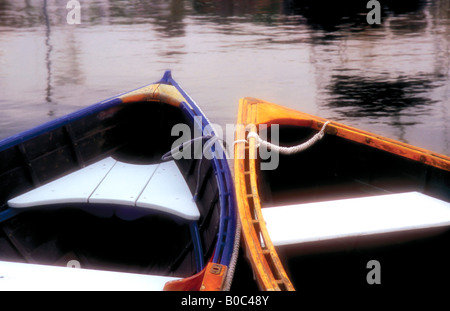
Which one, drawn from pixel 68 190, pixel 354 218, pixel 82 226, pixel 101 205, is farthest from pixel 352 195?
pixel 68 190

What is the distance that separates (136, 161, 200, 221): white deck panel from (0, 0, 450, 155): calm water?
5227 millimetres

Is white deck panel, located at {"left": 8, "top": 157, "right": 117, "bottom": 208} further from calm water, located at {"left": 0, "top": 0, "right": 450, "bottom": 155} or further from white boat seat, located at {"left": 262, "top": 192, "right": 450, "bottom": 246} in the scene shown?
calm water, located at {"left": 0, "top": 0, "right": 450, "bottom": 155}

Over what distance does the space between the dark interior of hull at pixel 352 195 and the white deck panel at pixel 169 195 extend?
861mm

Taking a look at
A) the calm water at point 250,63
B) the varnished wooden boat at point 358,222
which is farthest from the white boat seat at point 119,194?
the calm water at point 250,63

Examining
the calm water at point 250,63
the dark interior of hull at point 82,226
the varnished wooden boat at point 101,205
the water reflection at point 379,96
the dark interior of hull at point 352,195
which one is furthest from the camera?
the calm water at point 250,63

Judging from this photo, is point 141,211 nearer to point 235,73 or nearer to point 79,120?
point 79,120

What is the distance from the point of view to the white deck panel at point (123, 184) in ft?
13.7

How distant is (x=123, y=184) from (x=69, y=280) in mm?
1455

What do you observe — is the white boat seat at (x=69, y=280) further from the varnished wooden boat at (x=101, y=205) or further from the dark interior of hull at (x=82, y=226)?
the dark interior of hull at (x=82, y=226)

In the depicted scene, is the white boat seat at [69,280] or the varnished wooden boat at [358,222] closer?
the white boat seat at [69,280]

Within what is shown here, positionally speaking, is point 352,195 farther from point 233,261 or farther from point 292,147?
point 233,261

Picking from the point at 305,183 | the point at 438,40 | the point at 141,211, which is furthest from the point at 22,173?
the point at 438,40

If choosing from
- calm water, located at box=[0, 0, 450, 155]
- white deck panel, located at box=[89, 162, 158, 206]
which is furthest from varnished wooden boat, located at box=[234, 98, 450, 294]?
calm water, located at box=[0, 0, 450, 155]

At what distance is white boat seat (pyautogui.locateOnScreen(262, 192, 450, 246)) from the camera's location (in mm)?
3414
